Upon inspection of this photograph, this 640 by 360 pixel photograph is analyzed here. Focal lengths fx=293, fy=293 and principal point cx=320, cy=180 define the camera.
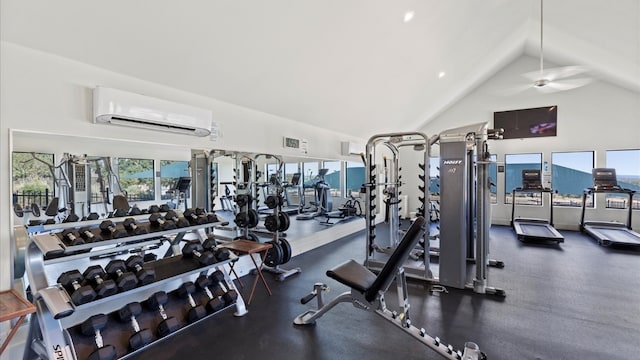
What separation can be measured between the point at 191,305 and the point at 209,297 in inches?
6.5

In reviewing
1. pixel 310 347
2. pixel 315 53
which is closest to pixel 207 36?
pixel 315 53

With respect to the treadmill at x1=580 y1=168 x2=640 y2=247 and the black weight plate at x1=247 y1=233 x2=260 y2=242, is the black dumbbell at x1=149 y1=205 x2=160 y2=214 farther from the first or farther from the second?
the treadmill at x1=580 y1=168 x2=640 y2=247

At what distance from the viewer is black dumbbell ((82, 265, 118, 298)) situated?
190cm

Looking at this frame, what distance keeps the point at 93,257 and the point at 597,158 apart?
934cm

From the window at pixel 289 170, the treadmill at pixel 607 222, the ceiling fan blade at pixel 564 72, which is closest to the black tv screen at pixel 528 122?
the ceiling fan blade at pixel 564 72

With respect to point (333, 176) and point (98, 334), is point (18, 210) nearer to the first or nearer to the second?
point (98, 334)

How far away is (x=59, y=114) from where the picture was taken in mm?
2172

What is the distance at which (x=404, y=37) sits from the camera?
3.94m

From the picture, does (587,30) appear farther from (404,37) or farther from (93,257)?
(93,257)

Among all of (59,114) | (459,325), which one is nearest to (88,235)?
(59,114)

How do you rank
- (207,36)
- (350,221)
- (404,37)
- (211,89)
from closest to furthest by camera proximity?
(207,36) < (211,89) < (404,37) < (350,221)

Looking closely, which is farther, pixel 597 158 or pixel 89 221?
pixel 597 158

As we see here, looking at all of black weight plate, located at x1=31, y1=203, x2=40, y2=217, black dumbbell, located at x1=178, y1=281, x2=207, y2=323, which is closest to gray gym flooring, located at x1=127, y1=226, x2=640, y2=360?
black dumbbell, located at x1=178, y1=281, x2=207, y2=323

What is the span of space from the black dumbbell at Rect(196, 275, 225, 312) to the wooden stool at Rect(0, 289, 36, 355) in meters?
1.14
